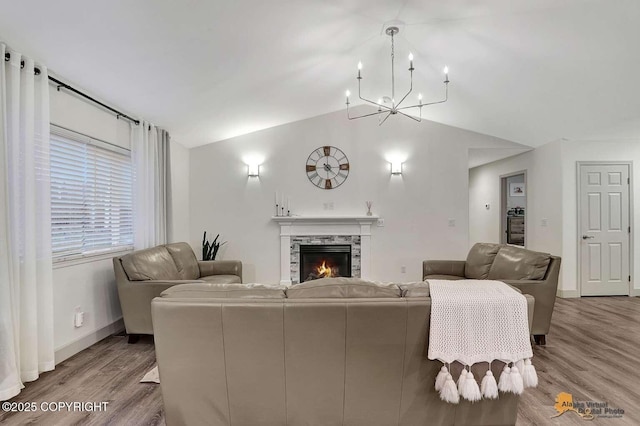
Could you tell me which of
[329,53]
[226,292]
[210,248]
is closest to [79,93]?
[329,53]

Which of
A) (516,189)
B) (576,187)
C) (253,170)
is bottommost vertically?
(576,187)

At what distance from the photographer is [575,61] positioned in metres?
3.21

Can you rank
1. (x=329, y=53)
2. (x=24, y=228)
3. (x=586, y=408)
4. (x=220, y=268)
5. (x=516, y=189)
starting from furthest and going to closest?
(x=516, y=189) < (x=220, y=268) < (x=329, y=53) < (x=24, y=228) < (x=586, y=408)

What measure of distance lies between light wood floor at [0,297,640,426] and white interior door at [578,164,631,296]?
1.48m

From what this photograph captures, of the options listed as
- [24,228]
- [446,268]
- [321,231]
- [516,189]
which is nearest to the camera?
[24,228]

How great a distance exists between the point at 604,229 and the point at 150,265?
602 cm

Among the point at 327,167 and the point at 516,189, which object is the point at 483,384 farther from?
the point at 516,189

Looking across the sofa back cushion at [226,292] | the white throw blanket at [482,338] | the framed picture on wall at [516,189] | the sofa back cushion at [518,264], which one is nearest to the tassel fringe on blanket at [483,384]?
the white throw blanket at [482,338]

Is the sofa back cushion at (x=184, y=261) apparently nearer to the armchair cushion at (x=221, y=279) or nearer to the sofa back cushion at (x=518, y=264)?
the armchair cushion at (x=221, y=279)

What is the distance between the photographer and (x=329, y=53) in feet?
11.9

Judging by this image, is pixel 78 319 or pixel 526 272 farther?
pixel 526 272

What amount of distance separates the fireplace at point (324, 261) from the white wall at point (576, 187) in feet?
10.3

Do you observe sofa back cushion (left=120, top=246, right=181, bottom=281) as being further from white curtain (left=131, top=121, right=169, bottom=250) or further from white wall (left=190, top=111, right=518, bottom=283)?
white wall (left=190, top=111, right=518, bottom=283)

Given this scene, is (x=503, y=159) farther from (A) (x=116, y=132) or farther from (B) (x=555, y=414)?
(A) (x=116, y=132)
